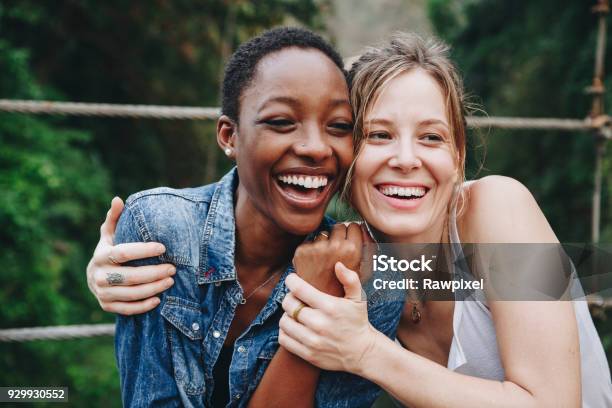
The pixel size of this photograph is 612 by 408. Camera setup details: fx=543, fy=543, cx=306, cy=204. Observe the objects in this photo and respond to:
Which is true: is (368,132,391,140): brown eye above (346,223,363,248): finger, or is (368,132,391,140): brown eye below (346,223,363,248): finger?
above

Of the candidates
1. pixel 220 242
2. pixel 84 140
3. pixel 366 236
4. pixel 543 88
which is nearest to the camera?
pixel 366 236

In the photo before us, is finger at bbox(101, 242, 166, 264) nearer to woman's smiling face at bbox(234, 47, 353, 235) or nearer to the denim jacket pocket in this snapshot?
the denim jacket pocket

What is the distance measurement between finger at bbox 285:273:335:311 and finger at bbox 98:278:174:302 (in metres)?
0.40

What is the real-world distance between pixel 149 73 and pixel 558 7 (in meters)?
5.67

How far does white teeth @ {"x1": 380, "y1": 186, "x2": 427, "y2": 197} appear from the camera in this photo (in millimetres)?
1678

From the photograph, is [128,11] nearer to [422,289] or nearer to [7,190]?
[7,190]

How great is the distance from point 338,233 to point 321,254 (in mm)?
113

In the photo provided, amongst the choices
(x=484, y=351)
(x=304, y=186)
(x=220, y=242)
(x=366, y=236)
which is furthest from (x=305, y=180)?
(x=484, y=351)

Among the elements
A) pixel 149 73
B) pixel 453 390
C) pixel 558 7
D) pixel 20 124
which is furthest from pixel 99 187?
pixel 558 7

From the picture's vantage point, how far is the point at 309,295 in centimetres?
147

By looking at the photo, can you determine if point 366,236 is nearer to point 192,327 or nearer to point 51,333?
point 192,327

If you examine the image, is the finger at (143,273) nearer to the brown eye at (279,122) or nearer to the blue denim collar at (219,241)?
the blue denim collar at (219,241)

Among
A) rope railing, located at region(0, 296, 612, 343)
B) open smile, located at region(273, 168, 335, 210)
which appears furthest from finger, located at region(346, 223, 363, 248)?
rope railing, located at region(0, 296, 612, 343)

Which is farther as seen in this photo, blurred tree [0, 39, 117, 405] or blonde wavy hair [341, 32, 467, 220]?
blurred tree [0, 39, 117, 405]
